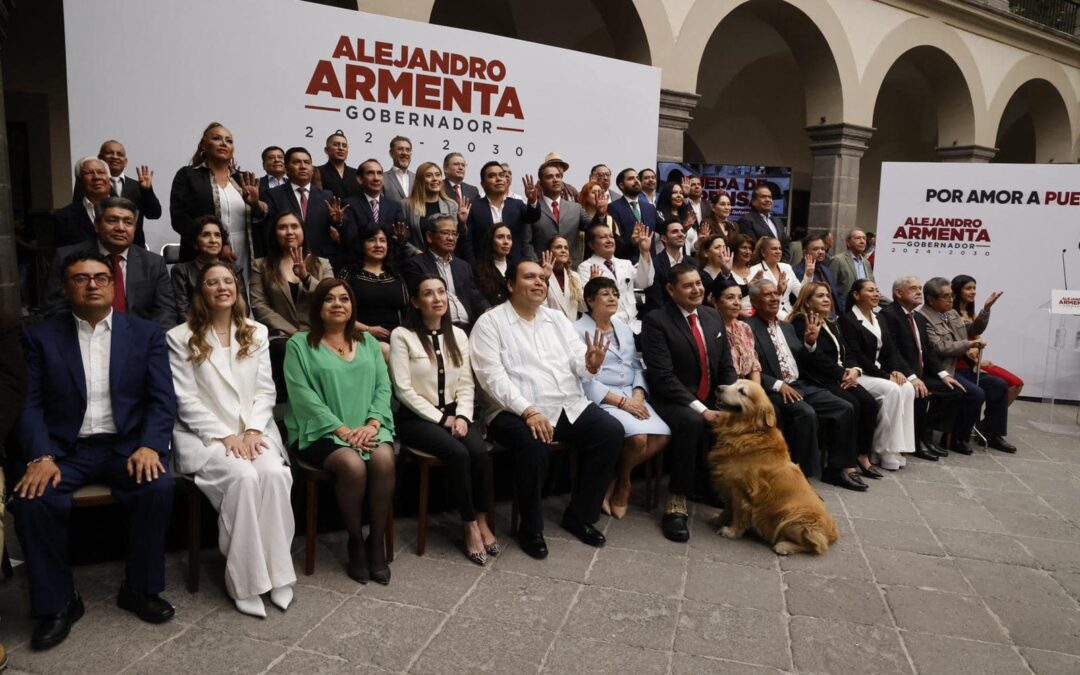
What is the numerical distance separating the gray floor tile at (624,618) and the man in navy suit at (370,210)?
258 cm

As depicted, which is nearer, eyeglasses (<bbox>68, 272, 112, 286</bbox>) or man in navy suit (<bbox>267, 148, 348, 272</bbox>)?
eyeglasses (<bbox>68, 272, 112, 286</bbox>)

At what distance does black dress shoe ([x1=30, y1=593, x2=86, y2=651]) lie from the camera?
106 inches

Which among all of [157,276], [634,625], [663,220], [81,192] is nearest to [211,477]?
[157,276]

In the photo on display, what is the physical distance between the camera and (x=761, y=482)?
12.6 ft

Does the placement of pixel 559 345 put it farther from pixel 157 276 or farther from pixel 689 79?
pixel 689 79

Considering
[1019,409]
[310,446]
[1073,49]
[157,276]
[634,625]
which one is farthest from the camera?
[1073,49]

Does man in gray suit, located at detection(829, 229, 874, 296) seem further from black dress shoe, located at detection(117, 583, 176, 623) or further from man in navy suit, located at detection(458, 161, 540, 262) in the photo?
black dress shoe, located at detection(117, 583, 176, 623)

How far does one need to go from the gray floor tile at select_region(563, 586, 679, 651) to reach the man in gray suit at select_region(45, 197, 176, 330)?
7.92ft

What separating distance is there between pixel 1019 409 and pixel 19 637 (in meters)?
8.22

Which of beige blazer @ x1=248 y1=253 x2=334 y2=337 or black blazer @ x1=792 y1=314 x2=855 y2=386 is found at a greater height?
beige blazer @ x1=248 y1=253 x2=334 y2=337

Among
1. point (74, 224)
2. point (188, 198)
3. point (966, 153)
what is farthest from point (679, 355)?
point (966, 153)

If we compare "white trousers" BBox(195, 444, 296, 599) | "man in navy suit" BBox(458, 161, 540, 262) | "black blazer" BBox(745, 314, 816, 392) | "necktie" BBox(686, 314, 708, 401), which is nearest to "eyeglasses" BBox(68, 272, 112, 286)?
"white trousers" BBox(195, 444, 296, 599)

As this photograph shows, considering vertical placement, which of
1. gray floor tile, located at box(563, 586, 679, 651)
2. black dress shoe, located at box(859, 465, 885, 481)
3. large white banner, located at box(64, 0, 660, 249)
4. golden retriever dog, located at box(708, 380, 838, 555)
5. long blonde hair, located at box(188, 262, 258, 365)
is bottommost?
gray floor tile, located at box(563, 586, 679, 651)

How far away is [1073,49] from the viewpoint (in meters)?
14.5
